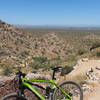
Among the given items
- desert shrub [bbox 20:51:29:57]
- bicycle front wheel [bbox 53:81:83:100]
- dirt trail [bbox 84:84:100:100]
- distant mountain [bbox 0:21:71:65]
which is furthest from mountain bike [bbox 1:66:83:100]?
desert shrub [bbox 20:51:29:57]

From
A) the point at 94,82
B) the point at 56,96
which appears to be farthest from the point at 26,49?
the point at 56,96

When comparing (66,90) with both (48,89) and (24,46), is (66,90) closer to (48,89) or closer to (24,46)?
(48,89)

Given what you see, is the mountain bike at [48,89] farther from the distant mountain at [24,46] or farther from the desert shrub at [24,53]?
the desert shrub at [24,53]

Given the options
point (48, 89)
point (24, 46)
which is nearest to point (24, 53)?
point (24, 46)

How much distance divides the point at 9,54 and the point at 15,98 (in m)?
31.8

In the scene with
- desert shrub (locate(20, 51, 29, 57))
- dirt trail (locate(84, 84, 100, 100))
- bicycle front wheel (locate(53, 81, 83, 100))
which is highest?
bicycle front wheel (locate(53, 81, 83, 100))

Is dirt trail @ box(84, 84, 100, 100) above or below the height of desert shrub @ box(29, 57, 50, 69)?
above

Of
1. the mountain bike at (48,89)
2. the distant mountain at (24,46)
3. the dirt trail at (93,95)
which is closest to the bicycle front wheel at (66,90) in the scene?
the mountain bike at (48,89)

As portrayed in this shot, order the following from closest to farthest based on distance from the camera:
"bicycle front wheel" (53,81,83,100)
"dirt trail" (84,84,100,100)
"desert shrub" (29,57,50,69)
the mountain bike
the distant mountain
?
the mountain bike
"bicycle front wheel" (53,81,83,100)
"dirt trail" (84,84,100,100)
"desert shrub" (29,57,50,69)
the distant mountain

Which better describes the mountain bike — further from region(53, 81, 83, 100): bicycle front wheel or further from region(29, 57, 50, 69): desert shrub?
region(29, 57, 50, 69): desert shrub

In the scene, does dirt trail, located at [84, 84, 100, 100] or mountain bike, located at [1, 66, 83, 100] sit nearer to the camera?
mountain bike, located at [1, 66, 83, 100]

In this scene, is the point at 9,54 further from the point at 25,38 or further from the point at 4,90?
the point at 4,90

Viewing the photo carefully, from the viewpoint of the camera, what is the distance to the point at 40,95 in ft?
16.7

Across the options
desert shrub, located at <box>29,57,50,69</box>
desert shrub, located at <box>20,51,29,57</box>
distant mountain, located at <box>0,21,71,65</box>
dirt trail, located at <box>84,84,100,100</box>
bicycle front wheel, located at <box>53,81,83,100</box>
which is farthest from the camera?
desert shrub, located at <box>20,51,29,57</box>
